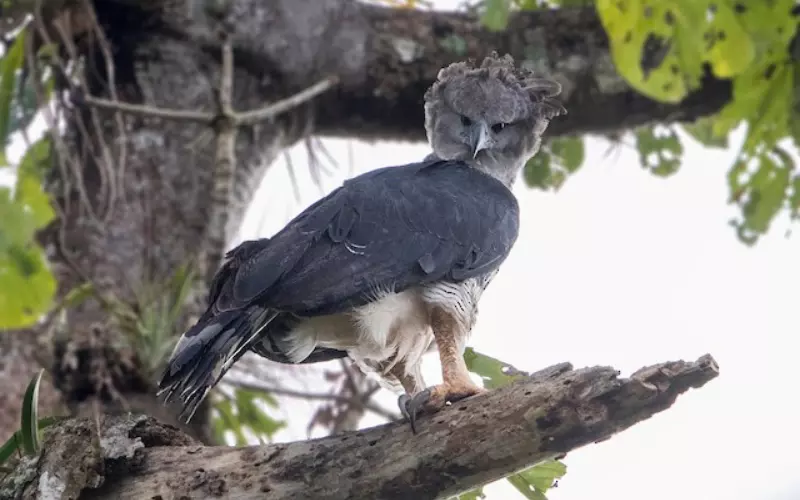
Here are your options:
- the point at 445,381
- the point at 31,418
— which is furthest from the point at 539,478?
the point at 31,418

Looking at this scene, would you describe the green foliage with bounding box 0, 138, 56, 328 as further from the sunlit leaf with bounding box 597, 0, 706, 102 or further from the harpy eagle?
the sunlit leaf with bounding box 597, 0, 706, 102

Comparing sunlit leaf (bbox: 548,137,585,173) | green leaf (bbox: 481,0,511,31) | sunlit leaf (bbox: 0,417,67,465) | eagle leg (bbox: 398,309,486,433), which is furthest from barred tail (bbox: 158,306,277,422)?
sunlit leaf (bbox: 548,137,585,173)

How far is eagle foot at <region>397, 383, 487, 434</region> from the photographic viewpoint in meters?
2.93

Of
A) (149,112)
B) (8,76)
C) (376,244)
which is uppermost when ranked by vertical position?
(8,76)

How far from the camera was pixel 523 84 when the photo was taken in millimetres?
4586

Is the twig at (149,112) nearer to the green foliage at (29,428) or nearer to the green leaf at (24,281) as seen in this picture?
the green leaf at (24,281)

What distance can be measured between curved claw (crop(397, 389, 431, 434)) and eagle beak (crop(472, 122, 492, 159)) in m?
1.54

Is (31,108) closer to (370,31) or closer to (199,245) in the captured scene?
(199,245)

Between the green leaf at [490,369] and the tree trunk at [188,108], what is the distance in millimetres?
1779

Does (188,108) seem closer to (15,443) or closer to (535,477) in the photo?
(15,443)

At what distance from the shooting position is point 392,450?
288 cm

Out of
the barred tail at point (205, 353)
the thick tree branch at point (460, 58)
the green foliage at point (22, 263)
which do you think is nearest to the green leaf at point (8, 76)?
the green foliage at point (22, 263)

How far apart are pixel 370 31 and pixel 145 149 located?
134 cm

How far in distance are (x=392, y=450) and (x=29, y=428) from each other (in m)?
0.88
